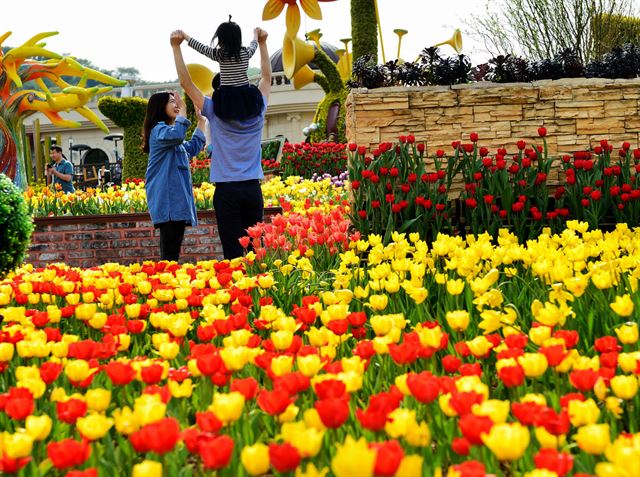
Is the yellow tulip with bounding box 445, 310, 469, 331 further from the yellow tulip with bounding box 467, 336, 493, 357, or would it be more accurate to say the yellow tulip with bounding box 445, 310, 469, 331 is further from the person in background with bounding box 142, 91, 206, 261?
the person in background with bounding box 142, 91, 206, 261

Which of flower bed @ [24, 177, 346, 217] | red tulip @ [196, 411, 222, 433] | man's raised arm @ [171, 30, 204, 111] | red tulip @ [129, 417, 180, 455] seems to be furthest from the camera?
flower bed @ [24, 177, 346, 217]

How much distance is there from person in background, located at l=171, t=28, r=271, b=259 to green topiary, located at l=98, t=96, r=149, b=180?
13.8 meters

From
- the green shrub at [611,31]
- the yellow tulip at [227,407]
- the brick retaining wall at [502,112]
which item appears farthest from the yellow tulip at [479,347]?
the green shrub at [611,31]

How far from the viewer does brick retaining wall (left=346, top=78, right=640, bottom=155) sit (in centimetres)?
584

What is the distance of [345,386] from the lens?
1.60 m

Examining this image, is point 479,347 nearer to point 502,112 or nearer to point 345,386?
point 345,386

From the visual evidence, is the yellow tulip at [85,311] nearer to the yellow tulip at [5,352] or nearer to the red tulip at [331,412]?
the yellow tulip at [5,352]

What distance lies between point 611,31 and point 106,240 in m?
17.4

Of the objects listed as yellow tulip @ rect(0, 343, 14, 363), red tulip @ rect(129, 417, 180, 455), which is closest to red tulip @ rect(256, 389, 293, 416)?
red tulip @ rect(129, 417, 180, 455)

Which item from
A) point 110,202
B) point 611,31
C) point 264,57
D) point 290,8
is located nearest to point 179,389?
point 264,57

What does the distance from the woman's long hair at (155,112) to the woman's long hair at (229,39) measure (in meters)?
0.96

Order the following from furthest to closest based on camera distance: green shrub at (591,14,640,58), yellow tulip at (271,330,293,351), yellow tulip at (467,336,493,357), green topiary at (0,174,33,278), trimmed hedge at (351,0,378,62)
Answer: green shrub at (591,14,640,58), trimmed hedge at (351,0,378,62), green topiary at (0,174,33,278), yellow tulip at (271,330,293,351), yellow tulip at (467,336,493,357)

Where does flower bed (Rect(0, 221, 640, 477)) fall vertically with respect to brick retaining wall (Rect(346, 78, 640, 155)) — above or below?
below

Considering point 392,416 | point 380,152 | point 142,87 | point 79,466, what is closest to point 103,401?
point 79,466
